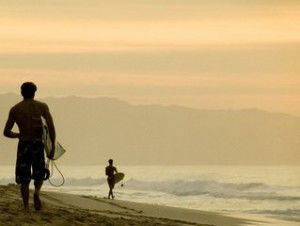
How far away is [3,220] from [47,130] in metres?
1.55

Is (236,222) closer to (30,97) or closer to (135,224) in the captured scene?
(135,224)

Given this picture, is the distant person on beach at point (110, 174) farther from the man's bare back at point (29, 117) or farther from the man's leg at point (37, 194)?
the man's bare back at point (29, 117)

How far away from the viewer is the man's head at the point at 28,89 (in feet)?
53.1

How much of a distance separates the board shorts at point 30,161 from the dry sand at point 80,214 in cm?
70

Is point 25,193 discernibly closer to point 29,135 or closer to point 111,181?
point 29,135

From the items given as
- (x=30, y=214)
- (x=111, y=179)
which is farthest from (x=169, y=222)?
(x=111, y=179)

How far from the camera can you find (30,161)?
1611 cm

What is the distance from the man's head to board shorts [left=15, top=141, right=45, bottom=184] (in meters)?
0.75

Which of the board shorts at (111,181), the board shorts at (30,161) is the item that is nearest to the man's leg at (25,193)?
the board shorts at (30,161)

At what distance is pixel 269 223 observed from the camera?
28047 millimetres

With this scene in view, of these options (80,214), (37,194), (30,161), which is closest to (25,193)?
(37,194)

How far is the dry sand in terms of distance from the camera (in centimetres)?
1661

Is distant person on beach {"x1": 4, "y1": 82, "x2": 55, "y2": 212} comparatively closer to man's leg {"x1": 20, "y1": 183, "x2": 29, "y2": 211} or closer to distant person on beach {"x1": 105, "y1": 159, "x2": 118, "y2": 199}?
man's leg {"x1": 20, "y1": 183, "x2": 29, "y2": 211}

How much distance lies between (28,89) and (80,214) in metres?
3.58
